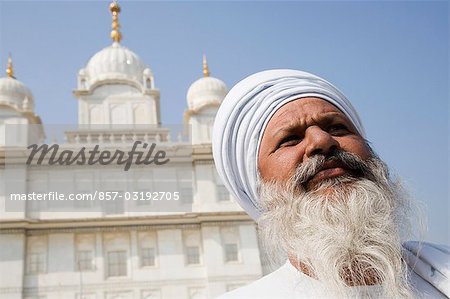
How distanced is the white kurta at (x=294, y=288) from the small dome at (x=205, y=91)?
22.1 m

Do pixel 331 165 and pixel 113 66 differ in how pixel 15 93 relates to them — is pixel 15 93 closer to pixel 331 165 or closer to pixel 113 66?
pixel 113 66

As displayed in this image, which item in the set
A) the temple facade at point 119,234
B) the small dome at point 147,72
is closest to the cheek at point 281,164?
the temple facade at point 119,234

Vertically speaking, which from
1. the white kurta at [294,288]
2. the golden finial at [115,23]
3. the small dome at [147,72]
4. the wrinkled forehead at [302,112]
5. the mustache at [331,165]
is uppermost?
the golden finial at [115,23]

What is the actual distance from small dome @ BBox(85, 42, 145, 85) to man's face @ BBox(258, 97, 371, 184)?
23592 millimetres

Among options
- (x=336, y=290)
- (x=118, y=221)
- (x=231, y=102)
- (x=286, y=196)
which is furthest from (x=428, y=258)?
(x=118, y=221)

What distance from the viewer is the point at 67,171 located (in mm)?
20234

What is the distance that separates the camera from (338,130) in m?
1.73

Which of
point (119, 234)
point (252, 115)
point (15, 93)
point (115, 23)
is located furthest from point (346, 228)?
point (115, 23)

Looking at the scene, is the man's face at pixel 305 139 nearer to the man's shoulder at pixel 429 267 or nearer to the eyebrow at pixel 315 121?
the eyebrow at pixel 315 121

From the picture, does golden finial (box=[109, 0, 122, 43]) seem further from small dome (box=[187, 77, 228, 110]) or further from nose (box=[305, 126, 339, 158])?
nose (box=[305, 126, 339, 158])

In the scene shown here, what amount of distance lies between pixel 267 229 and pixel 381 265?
1.39 ft

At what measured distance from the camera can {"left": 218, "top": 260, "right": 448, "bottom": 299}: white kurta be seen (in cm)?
148

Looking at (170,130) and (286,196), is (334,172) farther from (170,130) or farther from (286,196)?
(170,130)

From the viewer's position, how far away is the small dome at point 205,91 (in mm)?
24109
